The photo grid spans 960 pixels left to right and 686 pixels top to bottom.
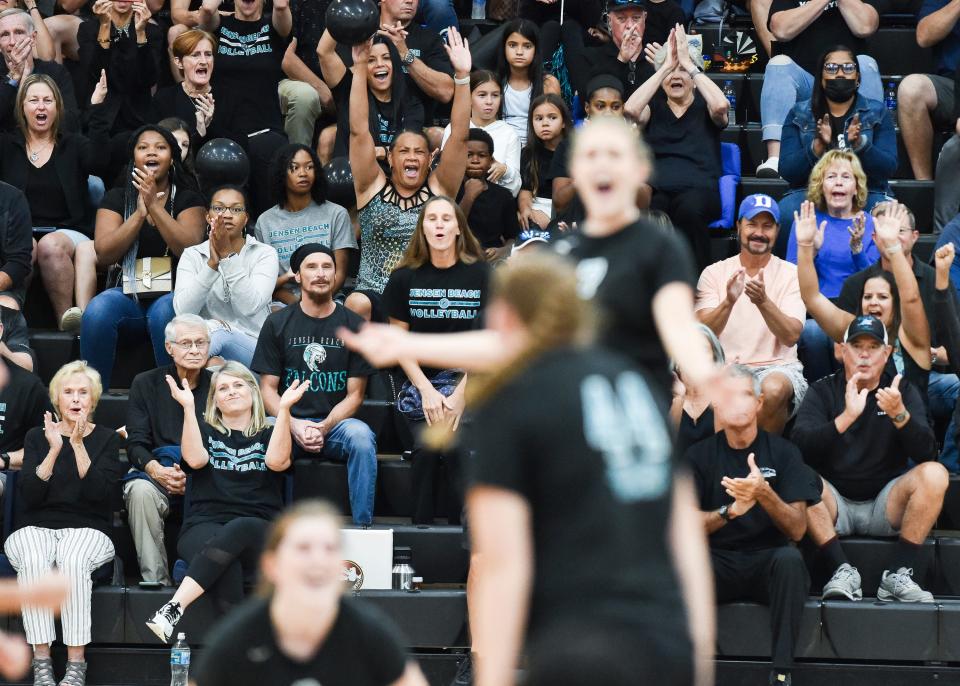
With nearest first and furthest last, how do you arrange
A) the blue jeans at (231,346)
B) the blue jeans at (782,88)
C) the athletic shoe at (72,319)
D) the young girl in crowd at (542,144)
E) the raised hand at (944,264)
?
the raised hand at (944,264), the blue jeans at (231,346), the athletic shoe at (72,319), the young girl in crowd at (542,144), the blue jeans at (782,88)

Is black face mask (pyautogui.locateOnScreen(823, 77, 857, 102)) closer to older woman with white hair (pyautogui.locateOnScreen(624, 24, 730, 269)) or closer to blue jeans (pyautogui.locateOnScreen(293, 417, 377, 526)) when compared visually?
older woman with white hair (pyautogui.locateOnScreen(624, 24, 730, 269))

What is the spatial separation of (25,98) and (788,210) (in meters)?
4.75

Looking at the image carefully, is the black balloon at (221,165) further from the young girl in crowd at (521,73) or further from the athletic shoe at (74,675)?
the athletic shoe at (74,675)

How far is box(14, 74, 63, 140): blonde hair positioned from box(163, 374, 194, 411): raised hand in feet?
7.91

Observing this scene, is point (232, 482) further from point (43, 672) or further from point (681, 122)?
point (681, 122)

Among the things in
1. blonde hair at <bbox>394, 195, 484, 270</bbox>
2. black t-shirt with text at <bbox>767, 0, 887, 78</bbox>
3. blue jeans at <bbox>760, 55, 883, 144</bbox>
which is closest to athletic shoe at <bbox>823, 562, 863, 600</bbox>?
blonde hair at <bbox>394, 195, 484, 270</bbox>

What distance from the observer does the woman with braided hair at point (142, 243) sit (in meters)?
9.16

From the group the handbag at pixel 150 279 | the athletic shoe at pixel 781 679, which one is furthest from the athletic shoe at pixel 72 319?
the athletic shoe at pixel 781 679

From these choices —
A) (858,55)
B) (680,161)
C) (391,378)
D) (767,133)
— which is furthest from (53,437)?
(858,55)

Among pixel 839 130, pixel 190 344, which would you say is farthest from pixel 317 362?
pixel 839 130

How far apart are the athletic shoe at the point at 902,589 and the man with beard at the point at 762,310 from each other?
3.29 feet

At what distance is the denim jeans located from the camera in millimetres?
9602

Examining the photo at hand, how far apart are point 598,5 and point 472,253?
3540mm

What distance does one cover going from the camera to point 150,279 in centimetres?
935
